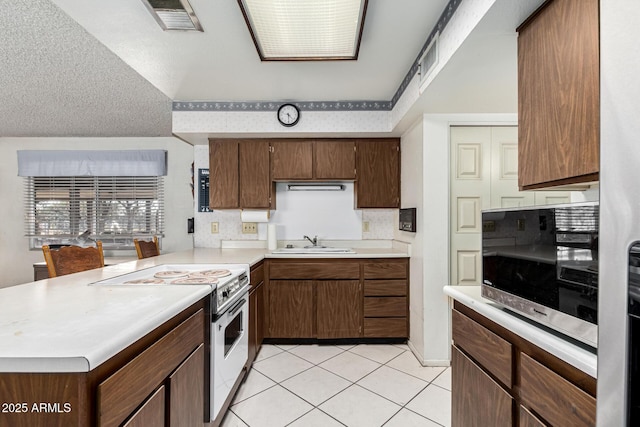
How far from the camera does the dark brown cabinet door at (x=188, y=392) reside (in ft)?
3.97

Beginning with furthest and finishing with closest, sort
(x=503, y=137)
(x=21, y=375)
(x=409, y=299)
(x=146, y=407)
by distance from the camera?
(x=409, y=299), (x=503, y=137), (x=146, y=407), (x=21, y=375)

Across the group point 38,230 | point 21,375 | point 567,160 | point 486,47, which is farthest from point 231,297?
point 38,230

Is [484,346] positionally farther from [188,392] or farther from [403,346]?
[403,346]

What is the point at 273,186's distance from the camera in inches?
132

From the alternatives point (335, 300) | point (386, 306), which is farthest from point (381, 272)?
point (335, 300)

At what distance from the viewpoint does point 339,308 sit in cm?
298

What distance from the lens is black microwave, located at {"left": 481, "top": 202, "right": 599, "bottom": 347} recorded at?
814 millimetres

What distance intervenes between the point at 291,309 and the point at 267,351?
416 mm

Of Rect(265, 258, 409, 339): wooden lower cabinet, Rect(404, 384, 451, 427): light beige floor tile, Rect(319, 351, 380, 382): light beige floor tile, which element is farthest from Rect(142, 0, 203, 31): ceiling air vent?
Rect(404, 384, 451, 427): light beige floor tile

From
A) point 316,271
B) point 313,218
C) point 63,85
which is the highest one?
point 63,85

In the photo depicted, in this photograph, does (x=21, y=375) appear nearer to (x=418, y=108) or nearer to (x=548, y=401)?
(x=548, y=401)

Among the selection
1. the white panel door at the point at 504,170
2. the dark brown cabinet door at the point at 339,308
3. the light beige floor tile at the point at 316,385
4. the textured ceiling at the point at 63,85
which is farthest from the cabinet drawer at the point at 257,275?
the white panel door at the point at 504,170

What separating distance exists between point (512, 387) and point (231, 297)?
4.74 ft

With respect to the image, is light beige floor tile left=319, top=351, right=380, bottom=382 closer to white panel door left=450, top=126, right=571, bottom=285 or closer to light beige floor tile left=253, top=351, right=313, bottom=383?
light beige floor tile left=253, top=351, right=313, bottom=383
